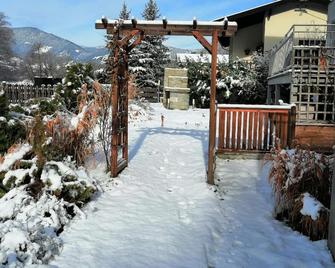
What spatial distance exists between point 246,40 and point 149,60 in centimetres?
742

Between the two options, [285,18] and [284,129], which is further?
[285,18]

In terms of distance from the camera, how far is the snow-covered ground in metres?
4.59

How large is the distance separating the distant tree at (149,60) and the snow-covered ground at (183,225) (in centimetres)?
2194

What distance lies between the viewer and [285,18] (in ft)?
82.2

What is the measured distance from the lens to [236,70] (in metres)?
24.2

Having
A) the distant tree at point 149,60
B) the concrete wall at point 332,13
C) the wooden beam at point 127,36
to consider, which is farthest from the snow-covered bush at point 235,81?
the wooden beam at point 127,36

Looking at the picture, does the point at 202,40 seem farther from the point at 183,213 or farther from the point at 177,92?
the point at 177,92

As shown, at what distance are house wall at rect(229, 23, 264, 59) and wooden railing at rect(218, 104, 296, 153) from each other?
18.6 metres

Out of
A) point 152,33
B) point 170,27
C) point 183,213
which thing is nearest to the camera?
point 183,213

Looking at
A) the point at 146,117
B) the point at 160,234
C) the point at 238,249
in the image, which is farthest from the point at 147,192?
the point at 146,117

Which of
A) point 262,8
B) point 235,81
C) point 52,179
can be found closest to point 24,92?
point 235,81

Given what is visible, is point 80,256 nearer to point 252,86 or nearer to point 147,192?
point 147,192

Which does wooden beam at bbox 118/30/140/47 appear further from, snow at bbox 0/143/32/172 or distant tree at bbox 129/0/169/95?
distant tree at bbox 129/0/169/95

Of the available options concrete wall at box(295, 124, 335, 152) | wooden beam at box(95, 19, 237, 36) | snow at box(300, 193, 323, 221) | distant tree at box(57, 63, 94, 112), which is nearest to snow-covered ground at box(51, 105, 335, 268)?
snow at box(300, 193, 323, 221)
